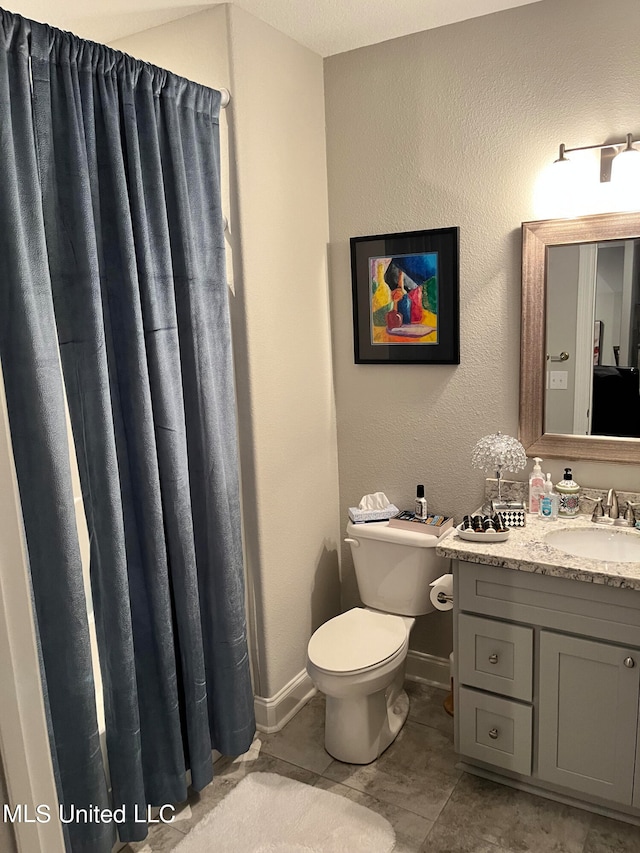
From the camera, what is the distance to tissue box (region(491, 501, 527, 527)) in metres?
2.42

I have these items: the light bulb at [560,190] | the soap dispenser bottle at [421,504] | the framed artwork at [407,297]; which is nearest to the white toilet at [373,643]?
the soap dispenser bottle at [421,504]

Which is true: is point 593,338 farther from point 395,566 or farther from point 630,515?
point 395,566

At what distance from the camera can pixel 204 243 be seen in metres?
2.23

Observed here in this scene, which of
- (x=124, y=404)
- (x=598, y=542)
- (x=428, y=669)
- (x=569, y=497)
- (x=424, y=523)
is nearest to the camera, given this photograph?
(x=124, y=404)

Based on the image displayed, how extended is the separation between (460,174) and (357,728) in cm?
207

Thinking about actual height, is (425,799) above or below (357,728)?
below

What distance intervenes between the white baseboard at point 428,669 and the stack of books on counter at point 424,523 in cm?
65

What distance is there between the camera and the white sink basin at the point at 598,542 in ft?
7.53

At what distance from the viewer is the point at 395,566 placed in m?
2.71

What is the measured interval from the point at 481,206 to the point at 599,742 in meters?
1.86

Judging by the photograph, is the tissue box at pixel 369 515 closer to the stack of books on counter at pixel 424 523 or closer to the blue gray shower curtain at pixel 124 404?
the stack of books on counter at pixel 424 523

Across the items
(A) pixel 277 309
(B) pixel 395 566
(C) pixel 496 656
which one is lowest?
(C) pixel 496 656

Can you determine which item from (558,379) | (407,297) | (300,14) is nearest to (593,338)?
(558,379)

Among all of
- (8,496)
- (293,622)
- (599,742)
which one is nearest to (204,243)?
(8,496)
